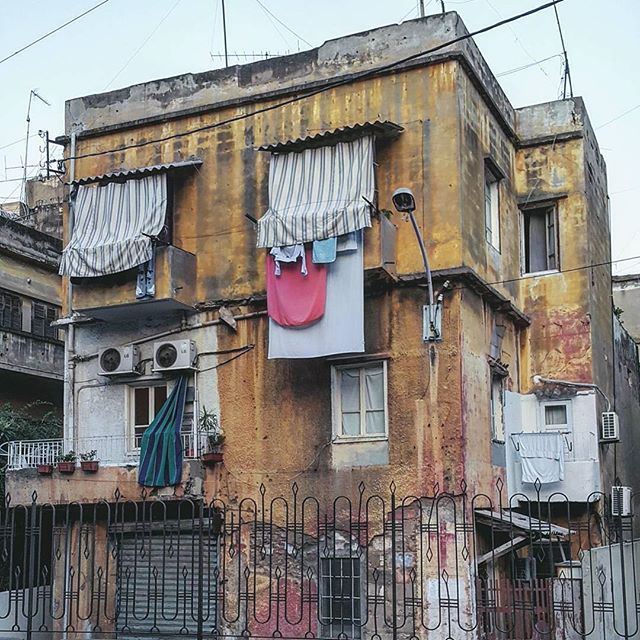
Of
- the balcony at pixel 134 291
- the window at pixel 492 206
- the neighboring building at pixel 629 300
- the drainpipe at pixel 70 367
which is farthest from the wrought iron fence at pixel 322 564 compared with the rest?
the neighboring building at pixel 629 300

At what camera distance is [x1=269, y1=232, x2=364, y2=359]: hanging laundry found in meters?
15.8

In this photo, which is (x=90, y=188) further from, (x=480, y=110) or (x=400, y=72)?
(x=480, y=110)

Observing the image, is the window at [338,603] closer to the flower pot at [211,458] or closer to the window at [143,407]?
the flower pot at [211,458]

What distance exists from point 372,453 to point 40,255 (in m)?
12.5

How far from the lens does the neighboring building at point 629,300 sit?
30.6 m

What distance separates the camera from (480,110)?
17594 millimetres

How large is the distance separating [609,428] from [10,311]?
46.2 feet

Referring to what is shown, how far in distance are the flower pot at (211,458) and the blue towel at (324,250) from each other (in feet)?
12.2

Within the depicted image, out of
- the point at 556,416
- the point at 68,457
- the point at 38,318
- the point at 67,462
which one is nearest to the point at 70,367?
the point at 68,457

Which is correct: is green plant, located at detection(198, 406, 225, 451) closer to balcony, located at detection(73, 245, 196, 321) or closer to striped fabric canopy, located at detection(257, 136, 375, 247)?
balcony, located at detection(73, 245, 196, 321)

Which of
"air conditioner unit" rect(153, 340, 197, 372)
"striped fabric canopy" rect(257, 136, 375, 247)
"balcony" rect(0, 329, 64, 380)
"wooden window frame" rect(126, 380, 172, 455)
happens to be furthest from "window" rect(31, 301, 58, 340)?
"striped fabric canopy" rect(257, 136, 375, 247)

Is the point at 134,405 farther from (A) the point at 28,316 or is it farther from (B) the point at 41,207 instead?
(B) the point at 41,207

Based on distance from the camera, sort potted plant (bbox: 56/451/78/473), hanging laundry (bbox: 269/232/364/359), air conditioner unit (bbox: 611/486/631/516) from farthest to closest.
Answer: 1. air conditioner unit (bbox: 611/486/631/516)
2. potted plant (bbox: 56/451/78/473)
3. hanging laundry (bbox: 269/232/364/359)

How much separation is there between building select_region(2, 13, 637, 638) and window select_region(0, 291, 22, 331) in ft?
17.8
